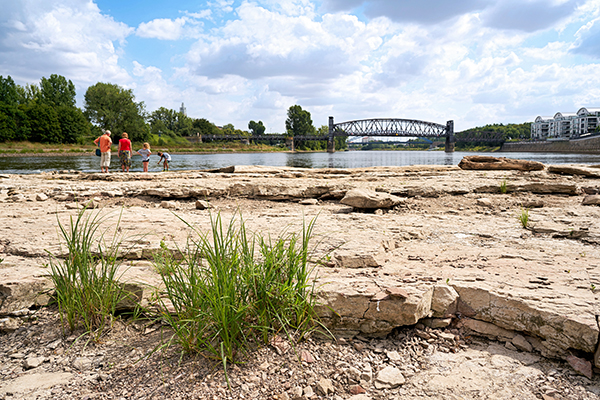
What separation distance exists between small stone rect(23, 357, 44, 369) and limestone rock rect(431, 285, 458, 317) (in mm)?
3049

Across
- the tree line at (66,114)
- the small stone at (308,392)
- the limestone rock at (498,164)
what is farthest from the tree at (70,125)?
the small stone at (308,392)

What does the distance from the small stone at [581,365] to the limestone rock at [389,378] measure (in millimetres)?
1151

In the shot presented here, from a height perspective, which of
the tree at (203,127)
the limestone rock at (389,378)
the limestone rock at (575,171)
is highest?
the tree at (203,127)

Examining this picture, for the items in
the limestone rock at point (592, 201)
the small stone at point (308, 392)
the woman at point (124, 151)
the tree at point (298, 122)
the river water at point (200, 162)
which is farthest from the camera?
the tree at point (298, 122)

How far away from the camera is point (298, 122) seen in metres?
138

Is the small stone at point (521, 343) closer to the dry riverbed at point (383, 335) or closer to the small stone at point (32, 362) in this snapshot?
the dry riverbed at point (383, 335)

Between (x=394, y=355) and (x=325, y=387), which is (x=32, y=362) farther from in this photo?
(x=394, y=355)

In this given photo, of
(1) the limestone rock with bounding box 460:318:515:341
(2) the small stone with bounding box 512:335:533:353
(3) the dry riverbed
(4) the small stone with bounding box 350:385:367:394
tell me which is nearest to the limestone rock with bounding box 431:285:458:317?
(3) the dry riverbed

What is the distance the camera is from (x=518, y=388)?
2152 mm

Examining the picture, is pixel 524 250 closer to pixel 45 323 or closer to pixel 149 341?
pixel 149 341

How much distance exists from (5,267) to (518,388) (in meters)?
4.56

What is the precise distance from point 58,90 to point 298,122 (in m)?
80.1

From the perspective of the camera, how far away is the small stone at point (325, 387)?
2168mm

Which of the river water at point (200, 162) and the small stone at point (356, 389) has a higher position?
the river water at point (200, 162)
